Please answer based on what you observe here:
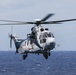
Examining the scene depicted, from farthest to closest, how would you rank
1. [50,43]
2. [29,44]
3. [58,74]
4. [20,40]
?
[58,74] < [20,40] < [29,44] < [50,43]

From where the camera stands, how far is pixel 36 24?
190 feet

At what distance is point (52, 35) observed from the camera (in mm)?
56500

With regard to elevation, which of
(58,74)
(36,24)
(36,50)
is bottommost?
(58,74)

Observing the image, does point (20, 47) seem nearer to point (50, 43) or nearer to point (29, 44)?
point (29, 44)

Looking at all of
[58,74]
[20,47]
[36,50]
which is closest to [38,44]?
[36,50]

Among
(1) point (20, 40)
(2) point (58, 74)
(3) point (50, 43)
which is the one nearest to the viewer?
(3) point (50, 43)

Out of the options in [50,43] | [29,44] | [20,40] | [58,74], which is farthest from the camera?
[58,74]

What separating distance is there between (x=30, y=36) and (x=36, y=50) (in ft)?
8.18

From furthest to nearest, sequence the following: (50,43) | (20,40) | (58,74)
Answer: (58,74), (20,40), (50,43)

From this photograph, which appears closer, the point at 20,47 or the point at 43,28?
the point at 43,28

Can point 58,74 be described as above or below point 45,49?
below

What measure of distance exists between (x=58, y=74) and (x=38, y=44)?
467 ft

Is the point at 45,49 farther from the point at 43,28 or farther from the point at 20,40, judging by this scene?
the point at 20,40

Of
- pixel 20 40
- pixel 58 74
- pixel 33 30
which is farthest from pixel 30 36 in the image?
pixel 58 74
